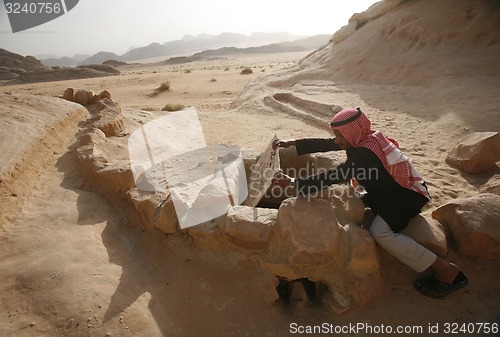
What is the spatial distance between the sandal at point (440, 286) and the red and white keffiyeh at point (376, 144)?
24.6 inches

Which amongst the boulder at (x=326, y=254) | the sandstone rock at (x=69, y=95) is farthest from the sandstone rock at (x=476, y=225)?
the sandstone rock at (x=69, y=95)

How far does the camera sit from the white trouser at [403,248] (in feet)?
7.34

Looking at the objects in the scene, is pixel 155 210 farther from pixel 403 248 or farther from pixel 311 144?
pixel 403 248

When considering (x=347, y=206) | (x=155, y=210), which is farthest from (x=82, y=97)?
(x=347, y=206)

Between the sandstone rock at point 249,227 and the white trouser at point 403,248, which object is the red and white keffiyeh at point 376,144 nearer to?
the white trouser at point 403,248

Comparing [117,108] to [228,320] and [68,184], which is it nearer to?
[68,184]

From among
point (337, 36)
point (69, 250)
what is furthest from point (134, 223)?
point (337, 36)

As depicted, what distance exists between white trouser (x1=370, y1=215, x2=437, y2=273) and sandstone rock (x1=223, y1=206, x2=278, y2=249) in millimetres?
760

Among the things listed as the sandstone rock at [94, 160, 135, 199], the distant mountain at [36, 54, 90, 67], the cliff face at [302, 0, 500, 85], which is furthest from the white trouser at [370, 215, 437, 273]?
the distant mountain at [36, 54, 90, 67]

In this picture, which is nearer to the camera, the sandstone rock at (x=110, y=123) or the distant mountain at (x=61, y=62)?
the sandstone rock at (x=110, y=123)

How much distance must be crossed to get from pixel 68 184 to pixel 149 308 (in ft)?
6.48

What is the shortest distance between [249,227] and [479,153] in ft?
9.52

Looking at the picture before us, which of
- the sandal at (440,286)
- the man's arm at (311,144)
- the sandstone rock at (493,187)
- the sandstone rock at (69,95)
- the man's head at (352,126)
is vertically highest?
the sandstone rock at (69,95)

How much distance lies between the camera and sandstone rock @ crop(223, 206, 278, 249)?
7.86ft
